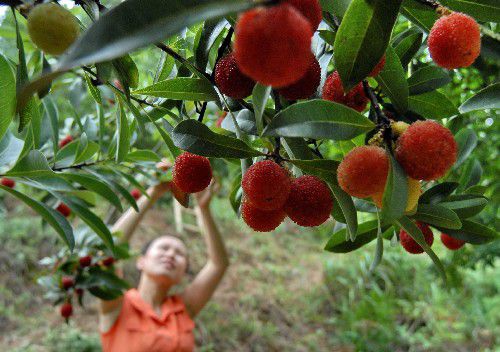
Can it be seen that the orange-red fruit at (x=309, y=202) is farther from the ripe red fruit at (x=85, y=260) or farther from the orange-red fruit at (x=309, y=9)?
the ripe red fruit at (x=85, y=260)

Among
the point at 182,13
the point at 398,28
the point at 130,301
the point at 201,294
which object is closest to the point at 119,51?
the point at 182,13

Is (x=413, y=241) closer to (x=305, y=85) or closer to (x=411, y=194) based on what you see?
(x=411, y=194)

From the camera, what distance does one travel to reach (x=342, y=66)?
36 centimetres

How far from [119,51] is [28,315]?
3485 mm

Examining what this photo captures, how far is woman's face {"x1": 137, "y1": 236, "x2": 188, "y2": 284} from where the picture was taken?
227 centimetres

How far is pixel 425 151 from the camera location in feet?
1.16

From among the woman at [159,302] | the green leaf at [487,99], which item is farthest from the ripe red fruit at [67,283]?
the green leaf at [487,99]

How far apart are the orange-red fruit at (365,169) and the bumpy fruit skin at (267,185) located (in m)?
0.06

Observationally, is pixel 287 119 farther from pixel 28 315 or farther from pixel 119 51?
pixel 28 315

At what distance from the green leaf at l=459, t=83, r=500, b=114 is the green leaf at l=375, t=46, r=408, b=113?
0.08 meters

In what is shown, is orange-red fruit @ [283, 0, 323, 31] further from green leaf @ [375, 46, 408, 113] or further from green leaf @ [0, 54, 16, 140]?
green leaf @ [0, 54, 16, 140]

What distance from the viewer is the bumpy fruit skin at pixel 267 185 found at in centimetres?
40

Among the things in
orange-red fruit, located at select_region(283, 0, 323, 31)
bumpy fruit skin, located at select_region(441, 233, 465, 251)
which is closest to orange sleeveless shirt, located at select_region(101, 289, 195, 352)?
bumpy fruit skin, located at select_region(441, 233, 465, 251)

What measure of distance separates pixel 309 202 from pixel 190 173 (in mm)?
141
